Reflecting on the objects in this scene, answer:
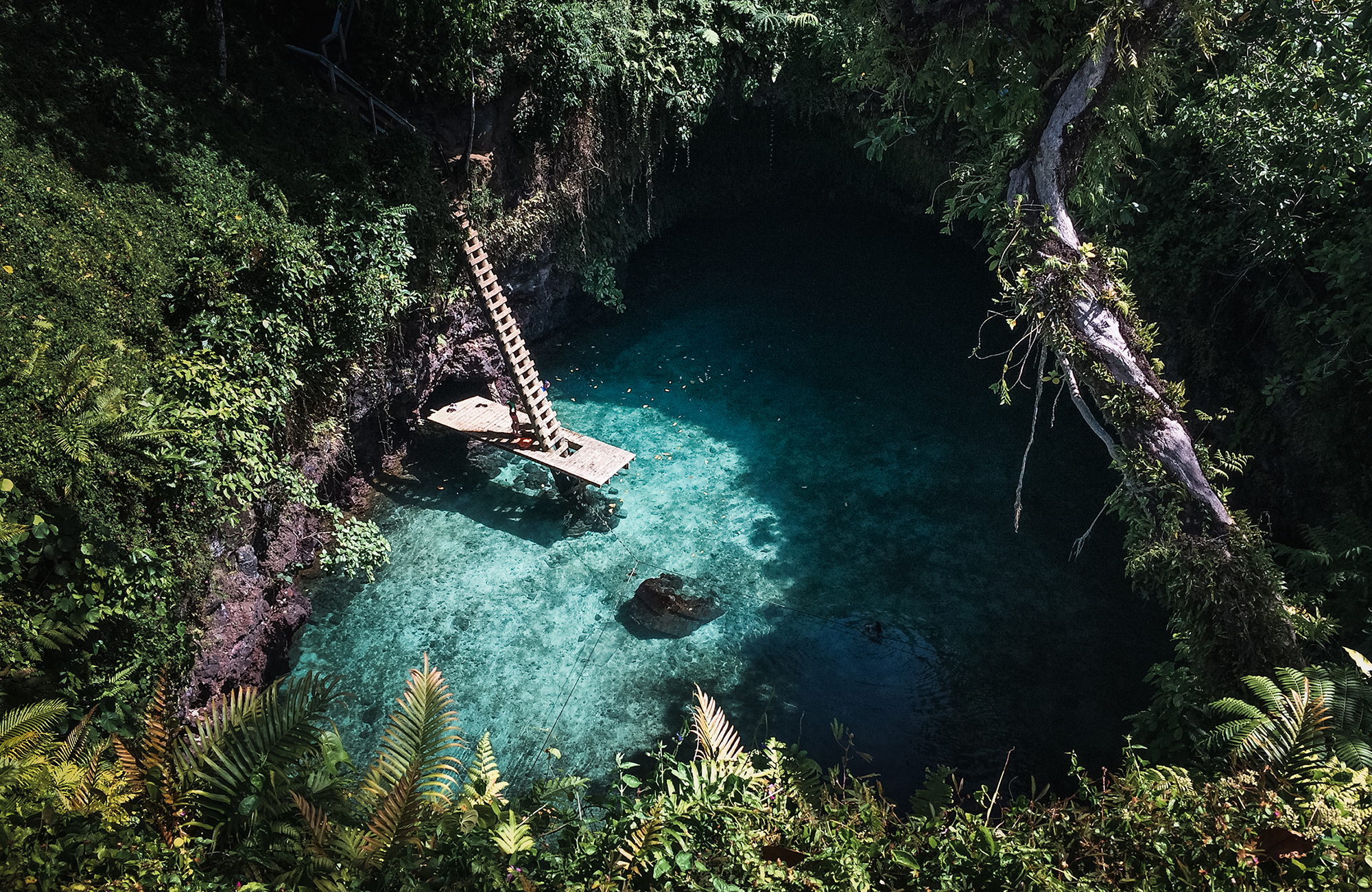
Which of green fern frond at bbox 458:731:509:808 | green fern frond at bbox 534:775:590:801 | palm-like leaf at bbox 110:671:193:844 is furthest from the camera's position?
green fern frond at bbox 458:731:509:808

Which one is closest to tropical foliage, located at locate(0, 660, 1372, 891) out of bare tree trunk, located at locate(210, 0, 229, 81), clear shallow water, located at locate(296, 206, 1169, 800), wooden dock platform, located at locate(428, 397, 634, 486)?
clear shallow water, located at locate(296, 206, 1169, 800)

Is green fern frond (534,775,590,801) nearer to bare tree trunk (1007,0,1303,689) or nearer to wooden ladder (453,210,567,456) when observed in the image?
bare tree trunk (1007,0,1303,689)

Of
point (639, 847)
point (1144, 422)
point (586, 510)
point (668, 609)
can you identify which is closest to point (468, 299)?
point (586, 510)

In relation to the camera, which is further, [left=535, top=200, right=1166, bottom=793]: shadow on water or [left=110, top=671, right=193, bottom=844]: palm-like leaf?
[left=535, top=200, right=1166, bottom=793]: shadow on water

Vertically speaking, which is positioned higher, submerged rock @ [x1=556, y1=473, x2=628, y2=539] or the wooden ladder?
the wooden ladder

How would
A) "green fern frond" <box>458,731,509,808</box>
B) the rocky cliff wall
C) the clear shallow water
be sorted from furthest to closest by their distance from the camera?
1. the clear shallow water
2. the rocky cliff wall
3. "green fern frond" <box>458,731,509,808</box>

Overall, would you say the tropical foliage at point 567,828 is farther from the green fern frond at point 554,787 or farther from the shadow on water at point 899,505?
the shadow on water at point 899,505

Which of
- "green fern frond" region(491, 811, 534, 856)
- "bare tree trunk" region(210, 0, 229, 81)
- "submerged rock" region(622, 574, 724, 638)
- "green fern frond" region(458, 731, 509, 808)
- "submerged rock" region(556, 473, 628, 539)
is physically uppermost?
"bare tree trunk" region(210, 0, 229, 81)

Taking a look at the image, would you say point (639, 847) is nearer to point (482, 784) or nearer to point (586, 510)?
point (482, 784)
